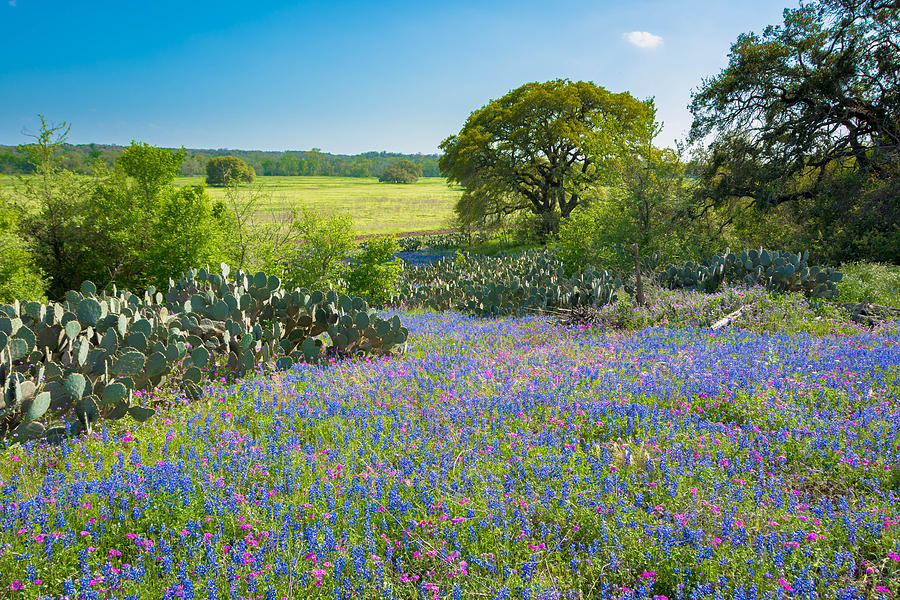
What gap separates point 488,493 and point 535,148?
94.4 feet

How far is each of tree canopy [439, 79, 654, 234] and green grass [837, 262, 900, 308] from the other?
1640 centimetres

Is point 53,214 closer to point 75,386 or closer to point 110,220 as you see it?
point 110,220

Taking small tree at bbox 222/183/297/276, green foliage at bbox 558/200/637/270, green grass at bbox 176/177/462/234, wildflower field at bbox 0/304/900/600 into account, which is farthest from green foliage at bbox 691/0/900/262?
green grass at bbox 176/177/462/234

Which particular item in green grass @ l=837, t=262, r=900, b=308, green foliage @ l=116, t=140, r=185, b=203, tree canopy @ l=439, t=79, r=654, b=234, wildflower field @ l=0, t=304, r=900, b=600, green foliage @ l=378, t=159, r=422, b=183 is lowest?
wildflower field @ l=0, t=304, r=900, b=600

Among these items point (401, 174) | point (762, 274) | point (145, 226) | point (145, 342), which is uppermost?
point (401, 174)

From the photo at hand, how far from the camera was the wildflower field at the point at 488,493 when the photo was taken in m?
2.38

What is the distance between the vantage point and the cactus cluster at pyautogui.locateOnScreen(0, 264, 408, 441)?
171 inches

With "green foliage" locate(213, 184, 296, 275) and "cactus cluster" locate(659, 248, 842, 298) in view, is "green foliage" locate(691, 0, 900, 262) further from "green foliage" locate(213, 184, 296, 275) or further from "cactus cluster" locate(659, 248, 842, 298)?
"green foliage" locate(213, 184, 296, 275)

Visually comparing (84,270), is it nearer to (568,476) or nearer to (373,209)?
(568,476)

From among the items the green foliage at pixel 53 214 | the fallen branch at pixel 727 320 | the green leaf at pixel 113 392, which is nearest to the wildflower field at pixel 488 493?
the green leaf at pixel 113 392

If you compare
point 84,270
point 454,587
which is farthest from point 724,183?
point 84,270

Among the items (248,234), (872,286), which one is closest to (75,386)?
(872,286)

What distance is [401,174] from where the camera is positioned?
4417 inches

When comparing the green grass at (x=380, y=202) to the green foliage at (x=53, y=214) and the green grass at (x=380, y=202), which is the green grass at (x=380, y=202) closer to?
the green grass at (x=380, y=202)
